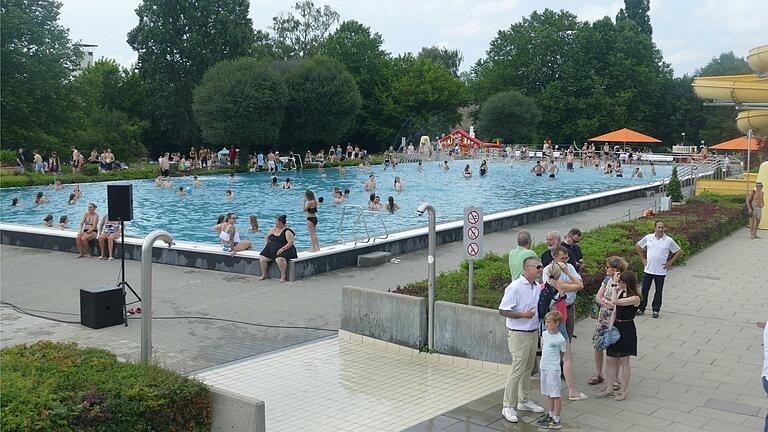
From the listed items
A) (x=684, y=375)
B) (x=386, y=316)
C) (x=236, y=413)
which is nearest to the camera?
(x=236, y=413)

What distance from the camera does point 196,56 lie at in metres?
59.1

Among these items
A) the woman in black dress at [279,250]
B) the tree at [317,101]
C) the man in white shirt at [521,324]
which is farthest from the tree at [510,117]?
the man in white shirt at [521,324]

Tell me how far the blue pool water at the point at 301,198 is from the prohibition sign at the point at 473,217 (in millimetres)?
11904

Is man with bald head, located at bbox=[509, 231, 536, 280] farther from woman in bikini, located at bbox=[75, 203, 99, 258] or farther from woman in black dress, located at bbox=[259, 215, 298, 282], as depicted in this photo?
woman in bikini, located at bbox=[75, 203, 99, 258]

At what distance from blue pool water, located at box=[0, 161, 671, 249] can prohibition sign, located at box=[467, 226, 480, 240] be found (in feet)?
38.9

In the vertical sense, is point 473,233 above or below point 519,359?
above

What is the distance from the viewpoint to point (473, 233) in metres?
10.0

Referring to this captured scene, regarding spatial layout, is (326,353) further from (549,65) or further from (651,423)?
(549,65)

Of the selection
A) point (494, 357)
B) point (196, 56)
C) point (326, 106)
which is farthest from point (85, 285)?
point (196, 56)

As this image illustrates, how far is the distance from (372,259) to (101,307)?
21.9ft

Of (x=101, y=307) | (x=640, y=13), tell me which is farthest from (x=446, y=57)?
(x=101, y=307)

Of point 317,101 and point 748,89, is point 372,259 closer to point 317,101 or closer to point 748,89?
point 748,89

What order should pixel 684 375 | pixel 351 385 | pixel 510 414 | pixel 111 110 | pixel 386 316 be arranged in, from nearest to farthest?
pixel 510 414 < pixel 351 385 < pixel 684 375 < pixel 386 316 < pixel 111 110

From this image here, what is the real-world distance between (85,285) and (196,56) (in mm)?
47040
